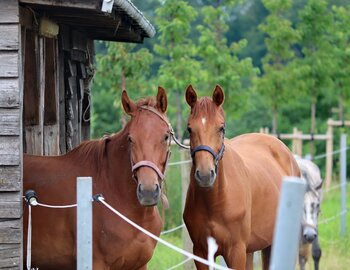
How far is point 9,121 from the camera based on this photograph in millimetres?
6117

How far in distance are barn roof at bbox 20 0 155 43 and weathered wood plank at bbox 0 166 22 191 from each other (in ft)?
4.08

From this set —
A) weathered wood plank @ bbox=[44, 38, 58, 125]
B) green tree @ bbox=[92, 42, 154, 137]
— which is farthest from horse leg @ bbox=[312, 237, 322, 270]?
weathered wood plank @ bbox=[44, 38, 58, 125]

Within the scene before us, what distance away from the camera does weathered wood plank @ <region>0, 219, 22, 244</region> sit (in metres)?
6.12

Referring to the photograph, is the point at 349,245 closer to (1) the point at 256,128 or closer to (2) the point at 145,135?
(2) the point at 145,135

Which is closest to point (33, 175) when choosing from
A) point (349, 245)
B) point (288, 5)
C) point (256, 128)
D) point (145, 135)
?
point (145, 135)

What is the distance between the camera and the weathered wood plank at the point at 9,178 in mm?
6121

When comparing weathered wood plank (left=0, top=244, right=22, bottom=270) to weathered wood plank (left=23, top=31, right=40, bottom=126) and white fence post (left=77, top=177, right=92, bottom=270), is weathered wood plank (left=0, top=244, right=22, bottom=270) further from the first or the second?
weathered wood plank (left=23, top=31, right=40, bottom=126)

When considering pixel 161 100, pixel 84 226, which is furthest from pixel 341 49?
pixel 84 226

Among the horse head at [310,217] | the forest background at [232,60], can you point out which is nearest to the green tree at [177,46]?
the forest background at [232,60]

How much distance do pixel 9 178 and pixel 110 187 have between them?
788 mm

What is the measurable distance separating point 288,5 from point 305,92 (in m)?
2.39

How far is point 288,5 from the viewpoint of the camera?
19.6m

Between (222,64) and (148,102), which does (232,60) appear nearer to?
(222,64)

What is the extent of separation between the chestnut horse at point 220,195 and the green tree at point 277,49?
476 inches
